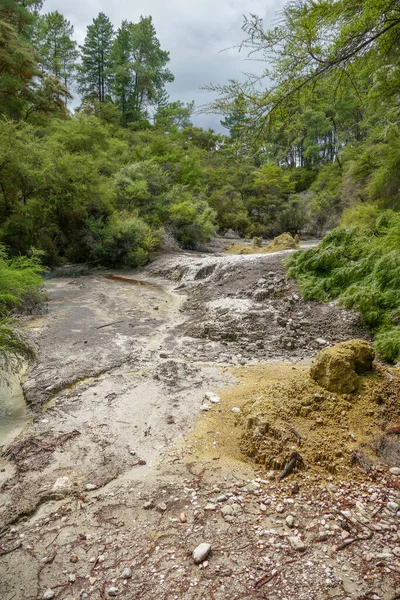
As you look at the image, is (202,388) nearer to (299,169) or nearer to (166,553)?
(166,553)

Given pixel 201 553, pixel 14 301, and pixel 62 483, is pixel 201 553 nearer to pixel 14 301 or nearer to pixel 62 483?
pixel 62 483

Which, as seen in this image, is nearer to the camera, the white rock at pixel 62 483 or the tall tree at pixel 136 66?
the white rock at pixel 62 483

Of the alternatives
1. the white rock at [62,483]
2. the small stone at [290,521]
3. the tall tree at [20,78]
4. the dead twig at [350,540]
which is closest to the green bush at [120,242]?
the tall tree at [20,78]

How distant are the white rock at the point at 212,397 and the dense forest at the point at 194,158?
2.76 meters

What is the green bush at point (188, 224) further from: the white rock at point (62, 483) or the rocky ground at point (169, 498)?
the white rock at point (62, 483)

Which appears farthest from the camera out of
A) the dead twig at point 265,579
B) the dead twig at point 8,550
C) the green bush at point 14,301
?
the green bush at point 14,301

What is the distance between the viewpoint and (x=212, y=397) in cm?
445

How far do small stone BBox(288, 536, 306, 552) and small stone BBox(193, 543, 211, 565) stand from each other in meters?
0.56

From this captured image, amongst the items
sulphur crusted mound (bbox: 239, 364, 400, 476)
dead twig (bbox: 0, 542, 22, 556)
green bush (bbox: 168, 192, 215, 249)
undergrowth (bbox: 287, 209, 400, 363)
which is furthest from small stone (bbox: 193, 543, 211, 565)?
green bush (bbox: 168, 192, 215, 249)

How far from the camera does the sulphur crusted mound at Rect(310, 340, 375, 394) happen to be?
3.83m

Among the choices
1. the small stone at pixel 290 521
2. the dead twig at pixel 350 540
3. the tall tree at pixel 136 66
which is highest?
the tall tree at pixel 136 66

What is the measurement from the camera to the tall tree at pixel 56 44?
2758 cm

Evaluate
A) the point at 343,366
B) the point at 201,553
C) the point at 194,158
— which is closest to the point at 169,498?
the point at 201,553

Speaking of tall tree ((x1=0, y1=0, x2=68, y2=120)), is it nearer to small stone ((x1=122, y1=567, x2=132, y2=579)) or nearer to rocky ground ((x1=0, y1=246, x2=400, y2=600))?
rocky ground ((x1=0, y1=246, x2=400, y2=600))
